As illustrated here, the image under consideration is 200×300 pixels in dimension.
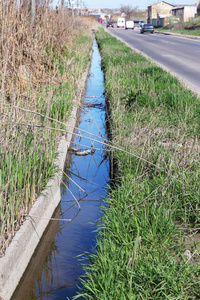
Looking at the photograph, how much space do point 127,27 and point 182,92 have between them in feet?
219

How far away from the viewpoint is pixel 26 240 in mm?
3295

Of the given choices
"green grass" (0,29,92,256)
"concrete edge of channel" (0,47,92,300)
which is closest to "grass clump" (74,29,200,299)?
"concrete edge of channel" (0,47,92,300)

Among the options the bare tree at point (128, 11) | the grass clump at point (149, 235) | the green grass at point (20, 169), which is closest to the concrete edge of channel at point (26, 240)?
the green grass at point (20, 169)

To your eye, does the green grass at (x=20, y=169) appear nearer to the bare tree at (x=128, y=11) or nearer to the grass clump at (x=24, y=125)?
the grass clump at (x=24, y=125)

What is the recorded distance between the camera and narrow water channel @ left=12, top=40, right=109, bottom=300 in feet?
10.4

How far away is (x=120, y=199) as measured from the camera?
152 inches

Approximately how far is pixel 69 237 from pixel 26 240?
69 cm

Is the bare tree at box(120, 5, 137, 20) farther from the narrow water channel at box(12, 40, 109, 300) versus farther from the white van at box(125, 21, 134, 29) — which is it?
the narrow water channel at box(12, 40, 109, 300)

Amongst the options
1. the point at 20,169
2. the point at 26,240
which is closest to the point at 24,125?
the point at 20,169

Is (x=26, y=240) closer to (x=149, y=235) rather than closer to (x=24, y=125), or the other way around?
(x=149, y=235)

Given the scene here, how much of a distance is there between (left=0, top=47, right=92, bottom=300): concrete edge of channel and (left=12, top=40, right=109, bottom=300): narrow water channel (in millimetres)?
94

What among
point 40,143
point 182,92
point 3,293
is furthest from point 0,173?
point 182,92

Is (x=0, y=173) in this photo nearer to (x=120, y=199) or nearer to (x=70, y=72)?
(x=120, y=199)

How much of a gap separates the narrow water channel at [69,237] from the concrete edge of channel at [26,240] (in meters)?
0.09
